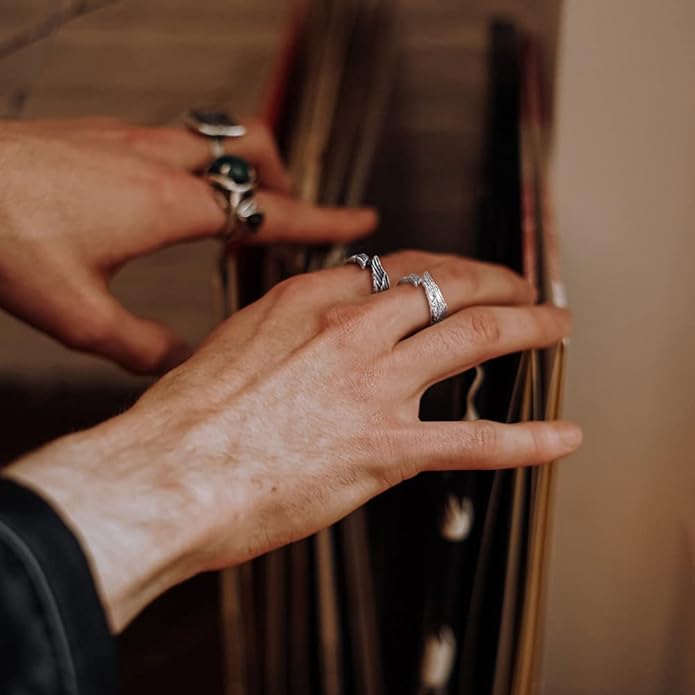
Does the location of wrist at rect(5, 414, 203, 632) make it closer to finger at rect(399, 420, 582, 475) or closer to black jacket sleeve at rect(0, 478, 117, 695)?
black jacket sleeve at rect(0, 478, 117, 695)

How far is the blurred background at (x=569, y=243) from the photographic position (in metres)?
0.84

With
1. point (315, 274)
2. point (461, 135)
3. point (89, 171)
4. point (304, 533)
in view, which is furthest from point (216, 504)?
point (461, 135)

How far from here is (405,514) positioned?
1.01m

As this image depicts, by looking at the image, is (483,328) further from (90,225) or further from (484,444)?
(90,225)

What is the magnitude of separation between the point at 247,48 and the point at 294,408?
81 cm

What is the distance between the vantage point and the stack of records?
0.75 m

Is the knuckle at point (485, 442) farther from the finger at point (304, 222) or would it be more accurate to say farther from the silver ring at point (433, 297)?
the finger at point (304, 222)

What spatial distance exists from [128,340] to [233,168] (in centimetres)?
21

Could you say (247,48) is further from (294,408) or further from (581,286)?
(294,408)

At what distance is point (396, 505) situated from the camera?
39.8 inches

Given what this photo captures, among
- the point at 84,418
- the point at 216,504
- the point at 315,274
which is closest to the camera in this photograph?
the point at 216,504

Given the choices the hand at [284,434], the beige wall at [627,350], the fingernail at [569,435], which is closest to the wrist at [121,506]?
the hand at [284,434]

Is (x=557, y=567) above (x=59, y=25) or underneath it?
underneath

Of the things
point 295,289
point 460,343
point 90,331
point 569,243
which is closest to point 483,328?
point 460,343
